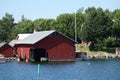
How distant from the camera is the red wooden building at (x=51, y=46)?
81.8 m

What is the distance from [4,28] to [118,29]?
45.2 metres

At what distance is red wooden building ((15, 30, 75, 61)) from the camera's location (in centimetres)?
8181

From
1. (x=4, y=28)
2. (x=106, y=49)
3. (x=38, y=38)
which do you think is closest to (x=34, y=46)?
(x=38, y=38)

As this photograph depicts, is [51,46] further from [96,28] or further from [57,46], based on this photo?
[96,28]

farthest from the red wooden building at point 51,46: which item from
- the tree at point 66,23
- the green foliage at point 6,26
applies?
the green foliage at point 6,26

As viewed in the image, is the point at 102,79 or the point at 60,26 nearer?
the point at 102,79

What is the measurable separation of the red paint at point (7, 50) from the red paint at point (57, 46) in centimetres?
1060

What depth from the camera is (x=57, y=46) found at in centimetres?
8331

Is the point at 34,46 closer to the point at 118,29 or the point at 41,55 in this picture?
the point at 41,55

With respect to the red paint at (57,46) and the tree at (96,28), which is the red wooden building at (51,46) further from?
the tree at (96,28)

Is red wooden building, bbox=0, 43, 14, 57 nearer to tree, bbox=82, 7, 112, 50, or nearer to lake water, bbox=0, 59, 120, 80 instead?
tree, bbox=82, 7, 112, 50

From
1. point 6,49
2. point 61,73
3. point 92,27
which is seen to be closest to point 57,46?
point 6,49

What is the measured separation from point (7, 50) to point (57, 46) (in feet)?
52.6

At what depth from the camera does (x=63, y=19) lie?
13562 cm
